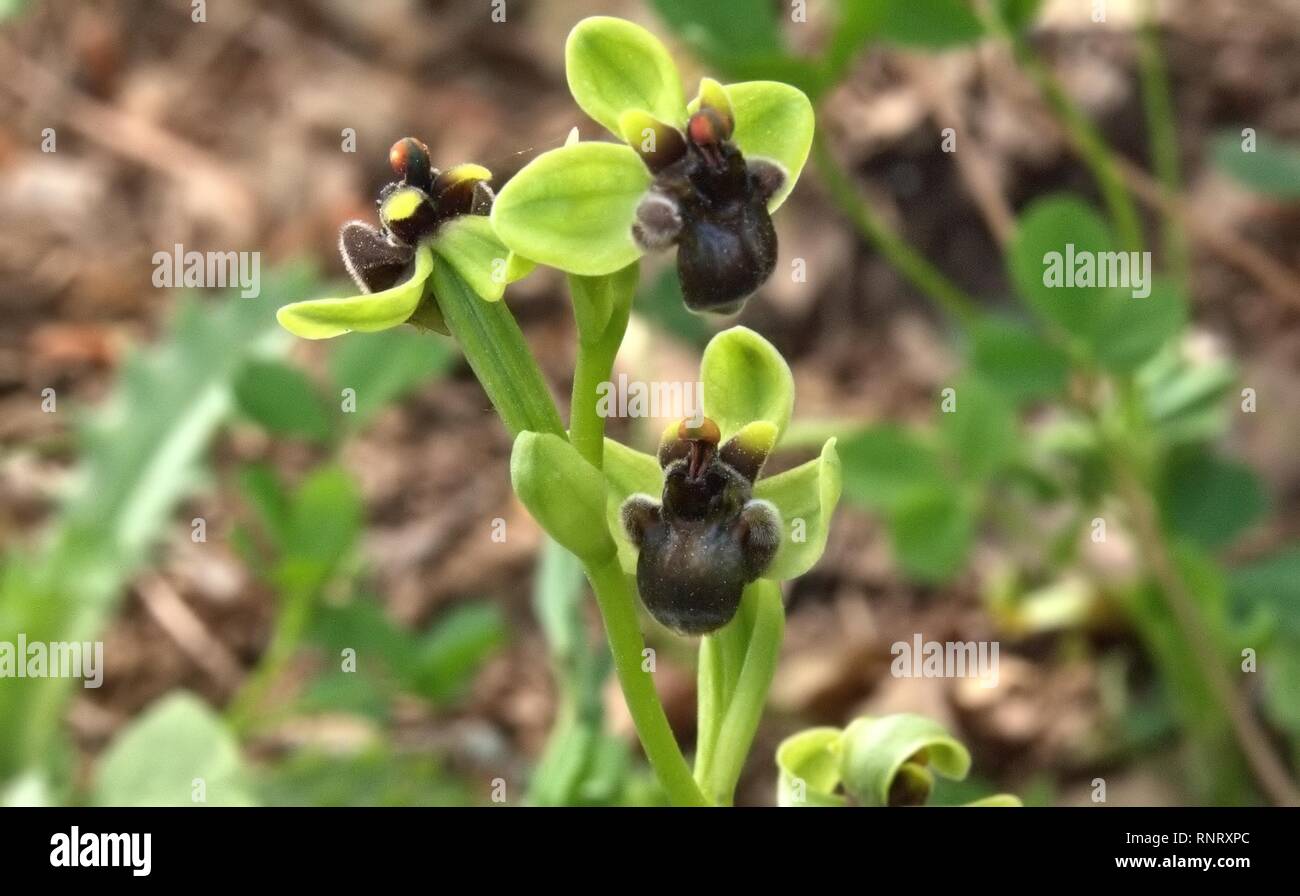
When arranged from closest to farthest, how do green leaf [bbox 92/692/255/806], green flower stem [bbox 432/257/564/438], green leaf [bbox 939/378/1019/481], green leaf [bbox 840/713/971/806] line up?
green flower stem [bbox 432/257/564/438]
green leaf [bbox 840/713/971/806]
green leaf [bbox 92/692/255/806]
green leaf [bbox 939/378/1019/481]

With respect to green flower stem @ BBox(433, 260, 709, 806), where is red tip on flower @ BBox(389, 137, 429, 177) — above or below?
above

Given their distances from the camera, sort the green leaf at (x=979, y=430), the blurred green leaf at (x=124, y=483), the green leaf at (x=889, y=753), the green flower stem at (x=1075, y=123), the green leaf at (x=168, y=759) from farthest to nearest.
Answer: the blurred green leaf at (x=124, y=483), the green leaf at (x=979, y=430), the green flower stem at (x=1075, y=123), the green leaf at (x=168, y=759), the green leaf at (x=889, y=753)

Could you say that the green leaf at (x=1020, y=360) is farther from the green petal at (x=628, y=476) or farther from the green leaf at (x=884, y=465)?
the green petal at (x=628, y=476)

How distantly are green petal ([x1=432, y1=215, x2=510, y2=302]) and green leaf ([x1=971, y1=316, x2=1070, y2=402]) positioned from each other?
158 centimetres

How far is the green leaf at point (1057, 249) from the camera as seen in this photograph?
2.92 meters

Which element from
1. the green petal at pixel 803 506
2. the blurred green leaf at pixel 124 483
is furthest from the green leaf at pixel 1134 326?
the blurred green leaf at pixel 124 483

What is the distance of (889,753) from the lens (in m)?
1.80

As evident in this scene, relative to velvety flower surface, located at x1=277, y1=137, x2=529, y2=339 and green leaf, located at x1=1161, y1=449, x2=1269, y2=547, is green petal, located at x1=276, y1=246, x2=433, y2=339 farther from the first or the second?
green leaf, located at x1=1161, y1=449, x2=1269, y2=547

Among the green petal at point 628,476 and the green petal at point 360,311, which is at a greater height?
the green petal at point 360,311

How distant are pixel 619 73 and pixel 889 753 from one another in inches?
33.3

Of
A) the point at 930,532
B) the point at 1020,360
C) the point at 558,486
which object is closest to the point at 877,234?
the point at 1020,360

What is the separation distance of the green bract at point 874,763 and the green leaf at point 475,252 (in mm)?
679

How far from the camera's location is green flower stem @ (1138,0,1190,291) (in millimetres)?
3877

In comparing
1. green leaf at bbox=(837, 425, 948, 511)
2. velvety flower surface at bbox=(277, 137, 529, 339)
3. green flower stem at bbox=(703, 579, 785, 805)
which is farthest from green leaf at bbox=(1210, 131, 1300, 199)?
velvety flower surface at bbox=(277, 137, 529, 339)
